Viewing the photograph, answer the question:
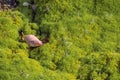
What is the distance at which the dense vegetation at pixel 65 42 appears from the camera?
12.0m

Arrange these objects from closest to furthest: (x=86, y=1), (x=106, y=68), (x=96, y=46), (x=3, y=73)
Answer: (x=3, y=73) < (x=106, y=68) < (x=96, y=46) < (x=86, y=1)

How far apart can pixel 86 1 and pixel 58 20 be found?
1564 mm

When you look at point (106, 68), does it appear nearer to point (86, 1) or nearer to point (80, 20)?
point (80, 20)

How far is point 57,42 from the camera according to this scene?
Answer: 1295 cm

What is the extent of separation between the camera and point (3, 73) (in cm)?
1148

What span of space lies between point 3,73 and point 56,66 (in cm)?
195

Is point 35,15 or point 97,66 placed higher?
point 35,15

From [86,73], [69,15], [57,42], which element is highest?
[69,15]

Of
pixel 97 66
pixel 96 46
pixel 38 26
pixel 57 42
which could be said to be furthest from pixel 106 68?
pixel 38 26

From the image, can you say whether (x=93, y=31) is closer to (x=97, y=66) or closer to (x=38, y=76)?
(x=97, y=66)

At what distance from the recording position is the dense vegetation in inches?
471

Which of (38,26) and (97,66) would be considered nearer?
(97,66)

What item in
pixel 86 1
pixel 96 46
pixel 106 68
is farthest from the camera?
pixel 86 1

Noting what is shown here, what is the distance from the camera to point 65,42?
1293 centimetres
